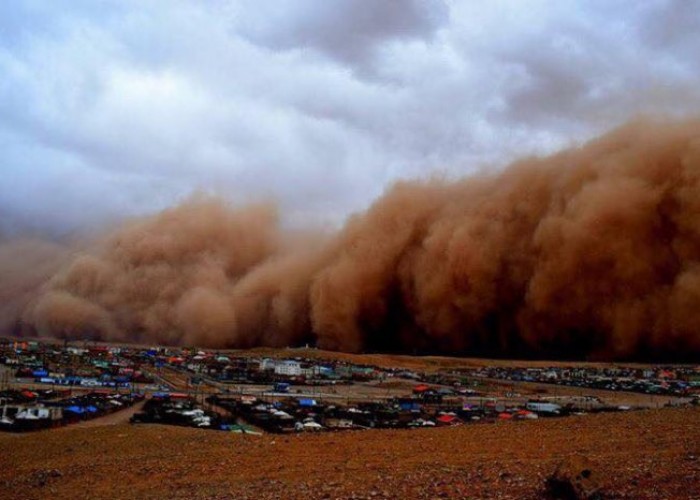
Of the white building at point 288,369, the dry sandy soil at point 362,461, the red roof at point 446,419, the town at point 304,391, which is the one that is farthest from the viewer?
the white building at point 288,369

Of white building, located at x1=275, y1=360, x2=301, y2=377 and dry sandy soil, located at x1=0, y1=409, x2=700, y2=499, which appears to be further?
white building, located at x1=275, y1=360, x2=301, y2=377

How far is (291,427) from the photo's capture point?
16078mm

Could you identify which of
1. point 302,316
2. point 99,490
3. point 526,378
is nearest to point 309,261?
point 302,316

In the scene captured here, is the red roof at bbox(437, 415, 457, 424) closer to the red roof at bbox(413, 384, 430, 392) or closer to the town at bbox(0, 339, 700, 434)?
the town at bbox(0, 339, 700, 434)

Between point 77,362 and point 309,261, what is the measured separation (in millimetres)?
20276

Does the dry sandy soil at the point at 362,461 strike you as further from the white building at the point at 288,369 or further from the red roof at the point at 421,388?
the white building at the point at 288,369

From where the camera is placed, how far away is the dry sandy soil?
7.38 m

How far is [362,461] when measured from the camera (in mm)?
9727

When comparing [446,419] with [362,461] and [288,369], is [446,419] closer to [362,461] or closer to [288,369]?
[362,461]

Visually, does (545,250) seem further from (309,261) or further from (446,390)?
(309,261)

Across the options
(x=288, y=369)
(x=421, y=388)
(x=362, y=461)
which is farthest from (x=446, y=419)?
(x=288, y=369)

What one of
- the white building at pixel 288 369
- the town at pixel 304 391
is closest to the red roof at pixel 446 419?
the town at pixel 304 391

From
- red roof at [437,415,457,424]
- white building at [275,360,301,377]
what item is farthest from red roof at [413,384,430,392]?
red roof at [437,415,457,424]

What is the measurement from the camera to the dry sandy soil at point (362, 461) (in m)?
7.38
